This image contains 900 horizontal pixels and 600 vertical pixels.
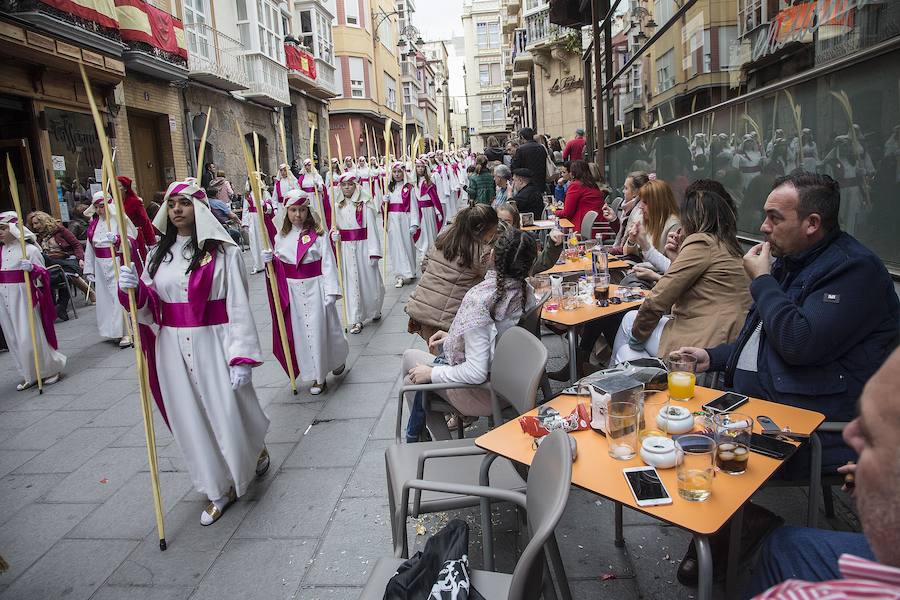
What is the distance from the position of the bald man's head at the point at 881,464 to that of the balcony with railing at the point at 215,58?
17808 mm

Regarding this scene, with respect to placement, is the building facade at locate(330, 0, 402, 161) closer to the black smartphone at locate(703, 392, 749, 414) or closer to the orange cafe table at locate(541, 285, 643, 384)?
the orange cafe table at locate(541, 285, 643, 384)

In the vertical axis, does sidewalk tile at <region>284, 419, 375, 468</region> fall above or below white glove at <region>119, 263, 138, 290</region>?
below

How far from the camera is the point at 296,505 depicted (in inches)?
138

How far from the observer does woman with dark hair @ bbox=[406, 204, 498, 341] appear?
4.02 m

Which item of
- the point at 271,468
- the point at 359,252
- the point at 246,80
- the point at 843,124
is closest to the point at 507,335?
the point at 271,468

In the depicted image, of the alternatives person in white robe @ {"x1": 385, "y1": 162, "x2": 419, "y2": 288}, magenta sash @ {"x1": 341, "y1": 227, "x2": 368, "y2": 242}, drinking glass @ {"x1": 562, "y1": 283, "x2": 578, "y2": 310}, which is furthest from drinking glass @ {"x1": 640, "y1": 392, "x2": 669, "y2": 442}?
person in white robe @ {"x1": 385, "y1": 162, "x2": 419, "y2": 288}

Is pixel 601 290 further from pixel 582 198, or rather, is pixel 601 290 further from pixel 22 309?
pixel 22 309

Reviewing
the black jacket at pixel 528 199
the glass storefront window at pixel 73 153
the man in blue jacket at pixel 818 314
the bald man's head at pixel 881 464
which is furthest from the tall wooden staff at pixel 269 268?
the glass storefront window at pixel 73 153

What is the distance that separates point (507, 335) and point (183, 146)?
15.9 m

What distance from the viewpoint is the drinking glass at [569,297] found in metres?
4.16

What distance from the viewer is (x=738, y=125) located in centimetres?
532

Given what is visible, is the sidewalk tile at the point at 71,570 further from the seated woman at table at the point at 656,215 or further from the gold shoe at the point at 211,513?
the seated woman at table at the point at 656,215

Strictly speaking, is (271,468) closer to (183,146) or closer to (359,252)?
(359,252)

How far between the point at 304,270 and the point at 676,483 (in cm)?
393
